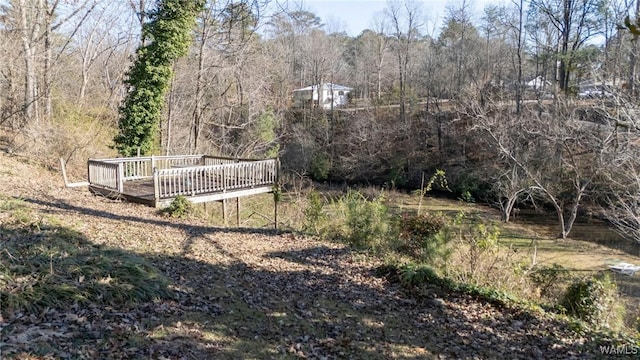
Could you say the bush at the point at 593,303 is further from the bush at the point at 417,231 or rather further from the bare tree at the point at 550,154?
the bare tree at the point at 550,154

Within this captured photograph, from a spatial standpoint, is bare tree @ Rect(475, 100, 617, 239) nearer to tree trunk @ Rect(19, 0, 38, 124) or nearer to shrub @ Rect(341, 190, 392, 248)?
shrub @ Rect(341, 190, 392, 248)

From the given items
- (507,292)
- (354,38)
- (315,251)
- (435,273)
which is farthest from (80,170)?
(354,38)

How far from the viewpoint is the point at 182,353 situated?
150 inches

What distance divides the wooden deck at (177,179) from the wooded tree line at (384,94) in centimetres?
276

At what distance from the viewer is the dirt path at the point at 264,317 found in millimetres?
3805

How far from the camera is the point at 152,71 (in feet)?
50.0

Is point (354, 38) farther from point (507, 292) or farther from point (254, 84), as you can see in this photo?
point (507, 292)

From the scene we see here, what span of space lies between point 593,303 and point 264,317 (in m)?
5.31

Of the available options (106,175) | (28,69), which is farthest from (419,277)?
(28,69)

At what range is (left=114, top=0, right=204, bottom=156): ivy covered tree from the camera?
1534cm

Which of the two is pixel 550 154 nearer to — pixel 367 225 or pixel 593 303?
pixel 367 225

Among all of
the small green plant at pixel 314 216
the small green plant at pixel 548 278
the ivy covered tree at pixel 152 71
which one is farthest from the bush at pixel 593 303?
the ivy covered tree at pixel 152 71

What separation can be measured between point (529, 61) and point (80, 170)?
2938 cm

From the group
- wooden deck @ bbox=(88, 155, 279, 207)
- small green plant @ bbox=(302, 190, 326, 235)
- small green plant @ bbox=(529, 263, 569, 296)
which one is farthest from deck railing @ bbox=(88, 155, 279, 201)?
small green plant @ bbox=(529, 263, 569, 296)
